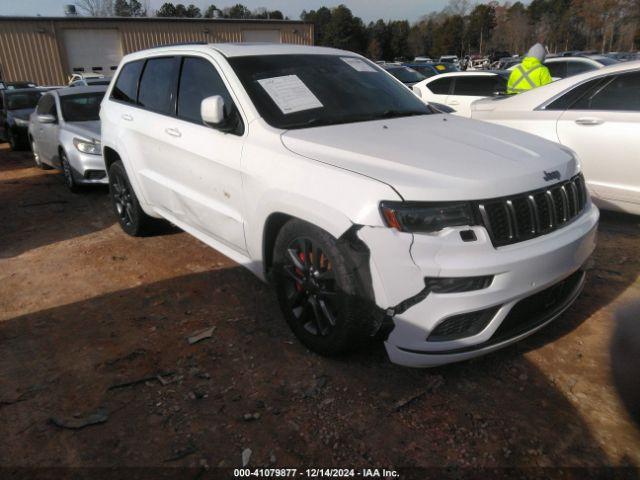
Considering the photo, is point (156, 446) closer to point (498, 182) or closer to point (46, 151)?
point (498, 182)

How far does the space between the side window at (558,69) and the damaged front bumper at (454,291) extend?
32.5 feet

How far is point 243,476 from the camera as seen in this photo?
216 cm

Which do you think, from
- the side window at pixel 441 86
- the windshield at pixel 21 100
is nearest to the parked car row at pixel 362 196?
the side window at pixel 441 86

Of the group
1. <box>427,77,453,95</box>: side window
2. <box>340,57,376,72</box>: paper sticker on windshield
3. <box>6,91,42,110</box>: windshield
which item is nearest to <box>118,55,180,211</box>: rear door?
<box>340,57,376,72</box>: paper sticker on windshield

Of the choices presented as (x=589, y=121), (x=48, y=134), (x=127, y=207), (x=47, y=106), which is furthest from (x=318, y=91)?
(x=47, y=106)

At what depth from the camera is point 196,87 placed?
3.66m

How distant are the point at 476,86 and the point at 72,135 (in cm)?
704

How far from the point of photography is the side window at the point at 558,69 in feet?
35.5

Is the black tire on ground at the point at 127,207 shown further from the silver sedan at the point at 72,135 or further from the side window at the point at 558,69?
the side window at the point at 558,69

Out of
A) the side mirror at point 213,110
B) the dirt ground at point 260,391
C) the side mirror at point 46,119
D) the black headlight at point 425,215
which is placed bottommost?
the dirt ground at point 260,391

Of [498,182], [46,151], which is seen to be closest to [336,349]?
[498,182]

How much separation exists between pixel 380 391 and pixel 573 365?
1.14 metres

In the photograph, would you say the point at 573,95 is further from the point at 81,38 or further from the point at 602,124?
the point at 81,38

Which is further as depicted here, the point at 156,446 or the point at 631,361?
the point at 631,361
